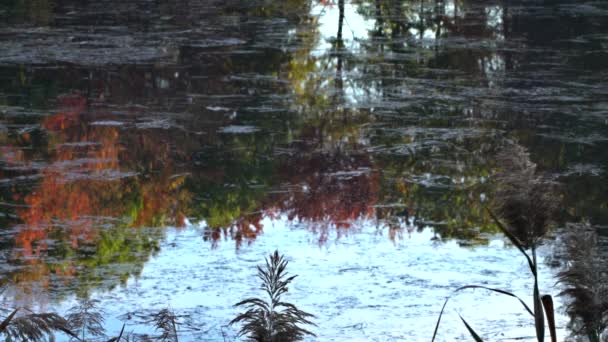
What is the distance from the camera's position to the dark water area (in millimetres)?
7629

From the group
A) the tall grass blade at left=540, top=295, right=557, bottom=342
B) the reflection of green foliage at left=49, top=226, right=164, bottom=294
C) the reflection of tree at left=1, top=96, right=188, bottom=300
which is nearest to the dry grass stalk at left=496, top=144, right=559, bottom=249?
the tall grass blade at left=540, top=295, right=557, bottom=342

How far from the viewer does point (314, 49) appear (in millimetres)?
16531

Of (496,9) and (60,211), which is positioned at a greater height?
(496,9)

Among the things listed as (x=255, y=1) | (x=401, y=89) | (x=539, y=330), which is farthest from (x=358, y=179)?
(x=255, y=1)

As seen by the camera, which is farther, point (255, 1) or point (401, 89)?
point (255, 1)

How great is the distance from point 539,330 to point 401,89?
11305 millimetres

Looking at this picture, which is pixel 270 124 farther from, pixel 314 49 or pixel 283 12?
pixel 283 12

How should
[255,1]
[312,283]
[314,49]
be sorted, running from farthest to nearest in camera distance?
[255,1], [314,49], [312,283]

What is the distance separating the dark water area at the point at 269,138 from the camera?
763 cm

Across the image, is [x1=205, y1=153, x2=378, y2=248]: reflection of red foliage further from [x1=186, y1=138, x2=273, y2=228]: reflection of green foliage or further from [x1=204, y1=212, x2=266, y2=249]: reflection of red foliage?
[x1=186, y1=138, x2=273, y2=228]: reflection of green foliage

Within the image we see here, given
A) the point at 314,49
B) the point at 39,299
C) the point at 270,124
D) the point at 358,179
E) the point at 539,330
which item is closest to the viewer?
the point at 539,330

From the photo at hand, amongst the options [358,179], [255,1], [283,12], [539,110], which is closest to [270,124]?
[358,179]

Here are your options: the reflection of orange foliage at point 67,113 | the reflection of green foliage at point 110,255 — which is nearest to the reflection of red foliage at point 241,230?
the reflection of green foliage at point 110,255

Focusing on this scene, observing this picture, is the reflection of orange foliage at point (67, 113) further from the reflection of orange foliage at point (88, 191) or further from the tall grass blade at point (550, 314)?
the tall grass blade at point (550, 314)
